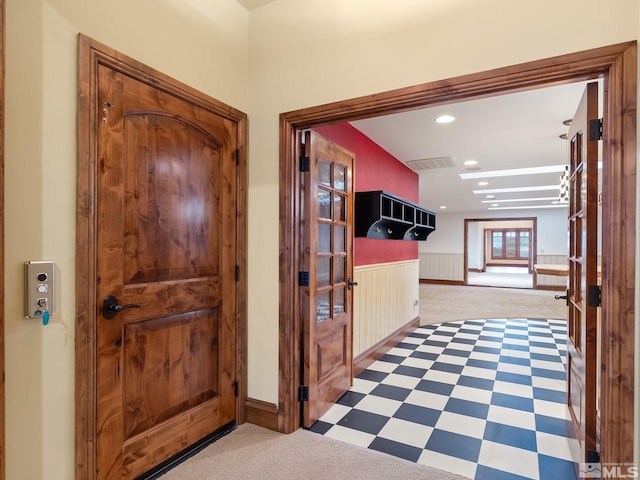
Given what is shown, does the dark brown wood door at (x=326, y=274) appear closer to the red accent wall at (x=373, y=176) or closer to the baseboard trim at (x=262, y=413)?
the baseboard trim at (x=262, y=413)

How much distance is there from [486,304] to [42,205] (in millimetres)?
7956

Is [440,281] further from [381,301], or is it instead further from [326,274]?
[326,274]

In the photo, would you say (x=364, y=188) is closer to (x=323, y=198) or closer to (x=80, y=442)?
(x=323, y=198)

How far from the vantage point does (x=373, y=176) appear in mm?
4195

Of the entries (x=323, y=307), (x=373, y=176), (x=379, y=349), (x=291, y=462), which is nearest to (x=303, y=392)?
(x=291, y=462)

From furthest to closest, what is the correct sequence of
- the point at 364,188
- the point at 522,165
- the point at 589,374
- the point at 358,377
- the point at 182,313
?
the point at 522,165
the point at 364,188
the point at 358,377
the point at 182,313
the point at 589,374

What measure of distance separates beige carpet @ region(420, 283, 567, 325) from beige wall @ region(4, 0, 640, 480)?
4.58m

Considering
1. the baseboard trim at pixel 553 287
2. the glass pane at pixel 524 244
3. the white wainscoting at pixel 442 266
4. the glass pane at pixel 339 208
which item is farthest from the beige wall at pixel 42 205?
the glass pane at pixel 524 244

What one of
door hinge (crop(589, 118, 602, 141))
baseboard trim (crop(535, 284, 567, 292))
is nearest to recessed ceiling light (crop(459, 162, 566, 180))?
door hinge (crop(589, 118, 602, 141))

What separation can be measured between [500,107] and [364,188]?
1.52m

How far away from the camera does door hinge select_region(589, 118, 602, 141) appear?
167 centimetres

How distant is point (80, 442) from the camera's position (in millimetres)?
1543

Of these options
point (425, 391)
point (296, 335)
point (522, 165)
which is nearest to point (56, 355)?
point (296, 335)

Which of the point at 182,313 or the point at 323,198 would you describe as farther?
the point at 323,198
